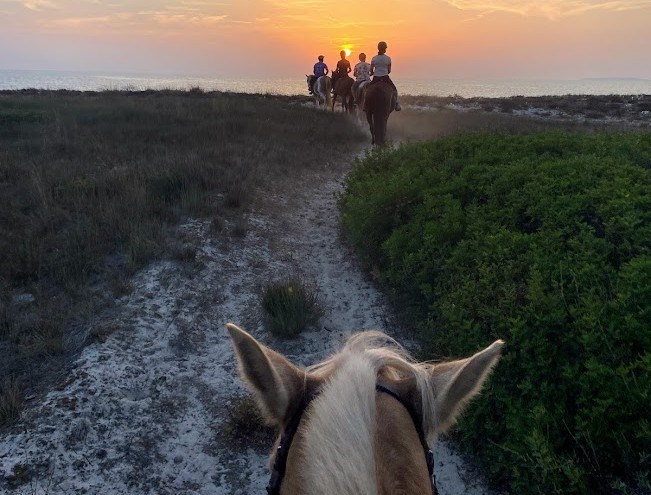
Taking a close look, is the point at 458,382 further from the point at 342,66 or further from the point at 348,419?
the point at 342,66

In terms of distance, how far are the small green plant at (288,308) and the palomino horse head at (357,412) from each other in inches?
132

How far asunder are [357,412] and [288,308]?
3.99 m

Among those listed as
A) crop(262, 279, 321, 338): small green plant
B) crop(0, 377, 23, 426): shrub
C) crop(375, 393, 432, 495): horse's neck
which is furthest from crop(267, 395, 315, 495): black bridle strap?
crop(262, 279, 321, 338): small green plant

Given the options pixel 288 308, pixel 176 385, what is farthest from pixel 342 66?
pixel 176 385

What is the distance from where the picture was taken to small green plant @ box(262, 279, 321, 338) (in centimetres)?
506

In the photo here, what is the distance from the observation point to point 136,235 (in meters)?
6.31

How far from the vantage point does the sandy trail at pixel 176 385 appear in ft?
11.2

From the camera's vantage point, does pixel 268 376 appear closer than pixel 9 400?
Yes

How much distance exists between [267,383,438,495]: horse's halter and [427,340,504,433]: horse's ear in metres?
0.08

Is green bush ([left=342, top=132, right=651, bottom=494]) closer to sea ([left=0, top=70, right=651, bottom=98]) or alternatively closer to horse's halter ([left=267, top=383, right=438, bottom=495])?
horse's halter ([left=267, top=383, right=438, bottom=495])

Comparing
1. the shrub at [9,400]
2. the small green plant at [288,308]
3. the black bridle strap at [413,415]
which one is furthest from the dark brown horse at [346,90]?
the black bridle strap at [413,415]

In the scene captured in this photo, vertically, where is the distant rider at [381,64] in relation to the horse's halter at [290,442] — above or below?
above

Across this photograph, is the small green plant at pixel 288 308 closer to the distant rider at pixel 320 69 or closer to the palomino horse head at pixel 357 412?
the palomino horse head at pixel 357 412

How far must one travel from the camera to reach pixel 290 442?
4.72 ft
